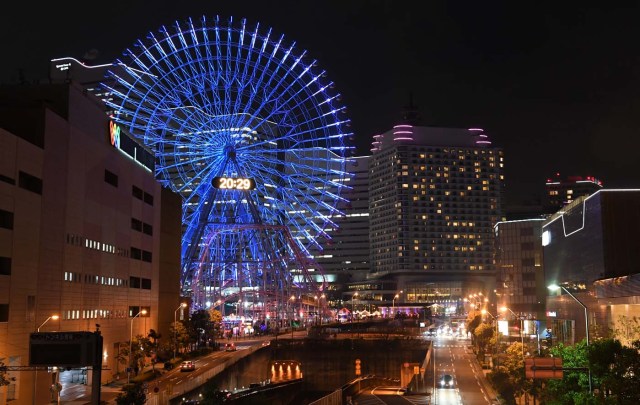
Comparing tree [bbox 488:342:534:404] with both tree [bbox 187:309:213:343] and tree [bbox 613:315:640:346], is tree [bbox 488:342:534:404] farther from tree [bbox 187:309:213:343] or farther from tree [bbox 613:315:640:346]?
tree [bbox 187:309:213:343]

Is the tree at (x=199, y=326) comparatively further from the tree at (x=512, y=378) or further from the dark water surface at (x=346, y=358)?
the tree at (x=512, y=378)

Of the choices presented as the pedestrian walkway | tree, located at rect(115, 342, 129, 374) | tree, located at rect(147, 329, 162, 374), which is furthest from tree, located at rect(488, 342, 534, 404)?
tree, located at rect(115, 342, 129, 374)

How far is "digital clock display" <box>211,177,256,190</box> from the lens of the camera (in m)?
89.4

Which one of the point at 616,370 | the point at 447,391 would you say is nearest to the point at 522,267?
the point at 447,391

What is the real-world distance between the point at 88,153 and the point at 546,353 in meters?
40.7

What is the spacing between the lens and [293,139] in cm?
8619

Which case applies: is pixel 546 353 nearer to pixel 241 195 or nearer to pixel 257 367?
pixel 257 367

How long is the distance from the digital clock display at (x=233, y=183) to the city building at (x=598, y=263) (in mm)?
39709

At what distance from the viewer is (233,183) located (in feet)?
295

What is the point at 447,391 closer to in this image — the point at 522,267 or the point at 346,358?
the point at 346,358

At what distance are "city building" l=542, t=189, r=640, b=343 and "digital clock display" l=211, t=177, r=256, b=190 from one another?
3971 centimetres

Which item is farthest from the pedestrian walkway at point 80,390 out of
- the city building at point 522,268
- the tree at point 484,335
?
the city building at point 522,268

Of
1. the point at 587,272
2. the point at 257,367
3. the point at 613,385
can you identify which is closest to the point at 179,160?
the point at 257,367

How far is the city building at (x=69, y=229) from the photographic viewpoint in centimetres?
4966
